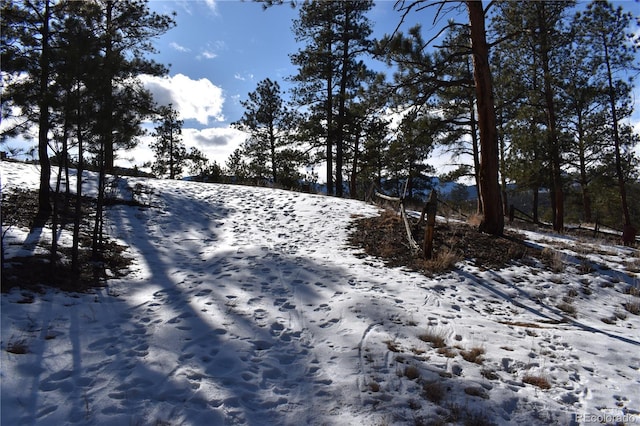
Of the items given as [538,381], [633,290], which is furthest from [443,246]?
[538,381]

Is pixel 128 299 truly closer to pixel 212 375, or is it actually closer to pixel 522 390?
pixel 212 375

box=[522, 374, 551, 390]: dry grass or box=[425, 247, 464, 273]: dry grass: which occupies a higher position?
Answer: box=[425, 247, 464, 273]: dry grass

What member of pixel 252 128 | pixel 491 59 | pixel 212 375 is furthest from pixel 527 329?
pixel 252 128

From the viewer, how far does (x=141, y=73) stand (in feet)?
40.7

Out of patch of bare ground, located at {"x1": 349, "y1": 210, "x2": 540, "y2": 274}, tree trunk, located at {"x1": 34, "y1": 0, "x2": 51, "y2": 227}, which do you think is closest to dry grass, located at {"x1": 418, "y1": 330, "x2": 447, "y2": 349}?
patch of bare ground, located at {"x1": 349, "y1": 210, "x2": 540, "y2": 274}

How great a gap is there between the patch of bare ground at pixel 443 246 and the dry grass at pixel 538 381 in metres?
3.32

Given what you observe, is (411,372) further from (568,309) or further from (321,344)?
(568,309)

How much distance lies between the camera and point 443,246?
8508 mm

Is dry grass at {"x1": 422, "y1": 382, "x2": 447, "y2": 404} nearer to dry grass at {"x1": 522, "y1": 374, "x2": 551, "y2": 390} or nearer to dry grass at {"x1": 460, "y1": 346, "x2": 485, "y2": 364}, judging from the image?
dry grass at {"x1": 460, "y1": 346, "x2": 485, "y2": 364}

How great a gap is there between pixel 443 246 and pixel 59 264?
771cm

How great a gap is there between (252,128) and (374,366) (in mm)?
24957

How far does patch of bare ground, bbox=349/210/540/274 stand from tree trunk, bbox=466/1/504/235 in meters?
1.10

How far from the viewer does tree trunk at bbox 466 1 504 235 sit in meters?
8.98

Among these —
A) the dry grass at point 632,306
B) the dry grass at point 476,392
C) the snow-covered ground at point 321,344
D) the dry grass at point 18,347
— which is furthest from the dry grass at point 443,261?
the dry grass at point 18,347
